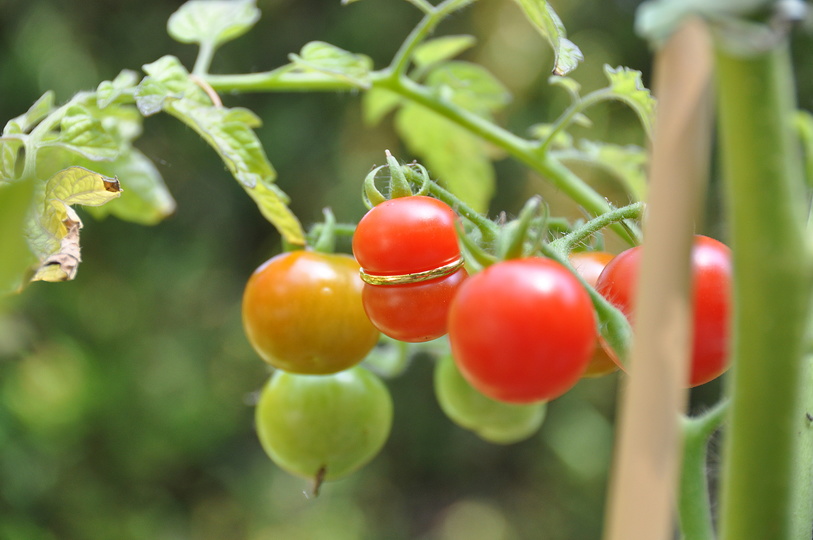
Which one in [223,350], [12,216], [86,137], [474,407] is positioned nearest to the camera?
[12,216]

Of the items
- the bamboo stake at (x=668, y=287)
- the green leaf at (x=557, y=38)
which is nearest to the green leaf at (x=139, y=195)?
the green leaf at (x=557, y=38)

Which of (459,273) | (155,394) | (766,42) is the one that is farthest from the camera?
(155,394)

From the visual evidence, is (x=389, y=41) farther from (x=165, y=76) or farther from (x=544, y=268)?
(x=544, y=268)

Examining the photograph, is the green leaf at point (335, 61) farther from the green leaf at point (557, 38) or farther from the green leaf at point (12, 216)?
the green leaf at point (12, 216)

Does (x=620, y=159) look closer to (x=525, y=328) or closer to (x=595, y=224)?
(x=595, y=224)

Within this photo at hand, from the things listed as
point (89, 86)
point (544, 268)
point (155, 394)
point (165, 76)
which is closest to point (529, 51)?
point (89, 86)

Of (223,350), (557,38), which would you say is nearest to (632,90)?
(557,38)
